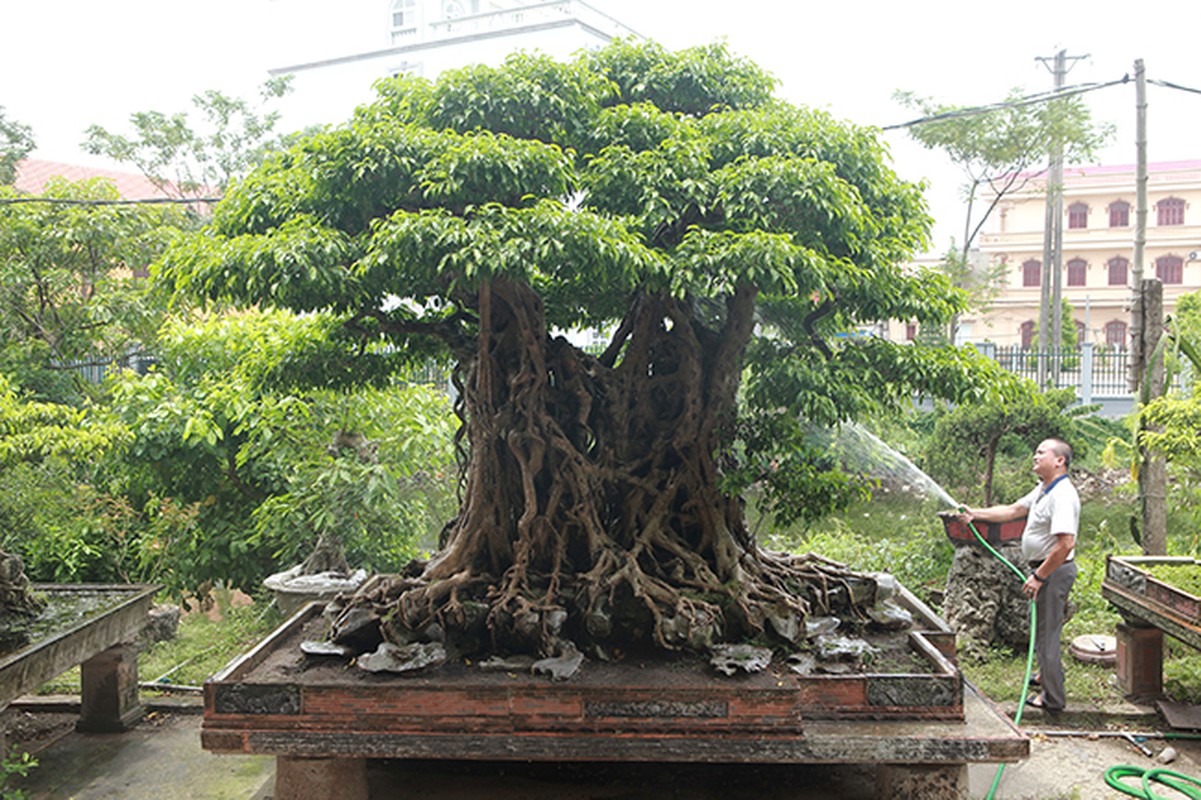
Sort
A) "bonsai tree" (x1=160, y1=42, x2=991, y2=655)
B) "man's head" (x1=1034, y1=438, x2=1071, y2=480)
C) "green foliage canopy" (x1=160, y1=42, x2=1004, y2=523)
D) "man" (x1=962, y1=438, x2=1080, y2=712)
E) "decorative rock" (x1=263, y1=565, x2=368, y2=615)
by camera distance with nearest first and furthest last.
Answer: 1. "green foliage canopy" (x1=160, y1=42, x2=1004, y2=523)
2. "bonsai tree" (x1=160, y1=42, x2=991, y2=655)
3. "man" (x1=962, y1=438, x2=1080, y2=712)
4. "man's head" (x1=1034, y1=438, x2=1071, y2=480)
5. "decorative rock" (x1=263, y1=565, x2=368, y2=615)

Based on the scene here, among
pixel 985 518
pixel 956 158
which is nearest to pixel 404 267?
pixel 985 518

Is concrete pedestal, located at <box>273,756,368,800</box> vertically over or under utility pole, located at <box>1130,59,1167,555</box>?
under

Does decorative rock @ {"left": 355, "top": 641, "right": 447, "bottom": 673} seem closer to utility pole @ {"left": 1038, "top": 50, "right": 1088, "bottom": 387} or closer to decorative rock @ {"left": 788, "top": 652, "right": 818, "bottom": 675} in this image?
decorative rock @ {"left": 788, "top": 652, "right": 818, "bottom": 675}

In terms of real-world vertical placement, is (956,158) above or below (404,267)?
above

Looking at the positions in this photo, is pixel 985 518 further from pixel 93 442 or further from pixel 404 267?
pixel 93 442

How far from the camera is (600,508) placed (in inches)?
225

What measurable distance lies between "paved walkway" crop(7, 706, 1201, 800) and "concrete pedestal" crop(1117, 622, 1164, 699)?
24 centimetres

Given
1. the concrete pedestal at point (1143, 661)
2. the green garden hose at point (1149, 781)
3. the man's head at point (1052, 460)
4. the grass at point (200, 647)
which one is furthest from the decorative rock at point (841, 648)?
the grass at point (200, 647)

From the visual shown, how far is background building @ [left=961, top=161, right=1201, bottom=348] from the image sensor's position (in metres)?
25.3

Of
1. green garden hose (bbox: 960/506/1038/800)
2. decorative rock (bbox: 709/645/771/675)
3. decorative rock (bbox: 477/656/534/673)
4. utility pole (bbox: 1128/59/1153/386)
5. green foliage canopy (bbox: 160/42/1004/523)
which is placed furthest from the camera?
utility pole (bbox: 1128/59/1153/386)

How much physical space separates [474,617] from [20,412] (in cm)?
319

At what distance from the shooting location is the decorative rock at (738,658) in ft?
15.0

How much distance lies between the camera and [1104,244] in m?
26.5

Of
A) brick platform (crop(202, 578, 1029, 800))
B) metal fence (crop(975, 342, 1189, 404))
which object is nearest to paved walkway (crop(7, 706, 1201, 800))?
brick platform (crop(202, 578, 1029, 800))
